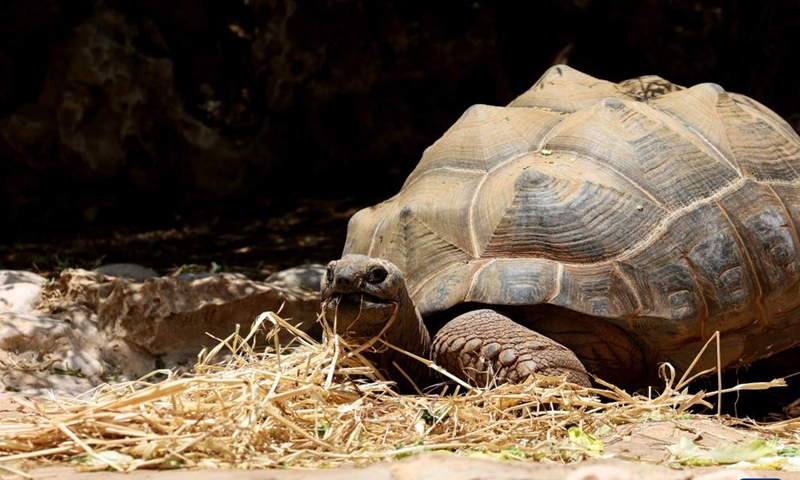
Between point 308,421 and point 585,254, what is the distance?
1177mm

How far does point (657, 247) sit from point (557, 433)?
910mm

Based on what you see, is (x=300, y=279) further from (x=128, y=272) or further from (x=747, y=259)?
(x=747, y=259)

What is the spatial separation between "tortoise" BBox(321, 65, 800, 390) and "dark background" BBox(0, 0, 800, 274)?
14.0 feet

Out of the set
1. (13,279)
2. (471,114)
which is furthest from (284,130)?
(471,114)

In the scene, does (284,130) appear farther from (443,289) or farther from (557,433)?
(557,433)

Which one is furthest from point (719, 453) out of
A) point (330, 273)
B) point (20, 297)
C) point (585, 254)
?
point (20, 297)

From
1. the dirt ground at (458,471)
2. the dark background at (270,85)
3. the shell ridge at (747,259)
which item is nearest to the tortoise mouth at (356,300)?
the dirt ground at (458,471)

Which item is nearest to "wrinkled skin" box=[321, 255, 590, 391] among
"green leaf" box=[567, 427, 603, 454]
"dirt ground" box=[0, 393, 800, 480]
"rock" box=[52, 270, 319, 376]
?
"green leaf" box=[567, 427, 603, 454]

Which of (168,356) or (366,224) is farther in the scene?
(168,356)

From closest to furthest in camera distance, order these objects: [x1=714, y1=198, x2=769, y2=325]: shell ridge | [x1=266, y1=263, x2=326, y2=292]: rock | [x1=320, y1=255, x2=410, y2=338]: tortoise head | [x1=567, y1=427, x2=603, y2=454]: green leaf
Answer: [x1=567, y1=427, x2=603, y2=454]: green leaf < [x1=320, y1=255, x2=410, y2=338]: tortoise head < [x1=714, y1=198, x2=769, y2=325]: shell ridge < [x1=266, y1=263, x2=326, y2=292]: rock

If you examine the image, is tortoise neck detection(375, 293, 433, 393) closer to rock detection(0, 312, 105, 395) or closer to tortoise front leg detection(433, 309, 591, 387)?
tortoise front leg detection(433, 309, 591, 387)

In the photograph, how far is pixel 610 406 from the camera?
10.4ft

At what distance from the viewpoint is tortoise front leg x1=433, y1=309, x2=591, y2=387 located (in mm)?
3277

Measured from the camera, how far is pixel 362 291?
128 inches
